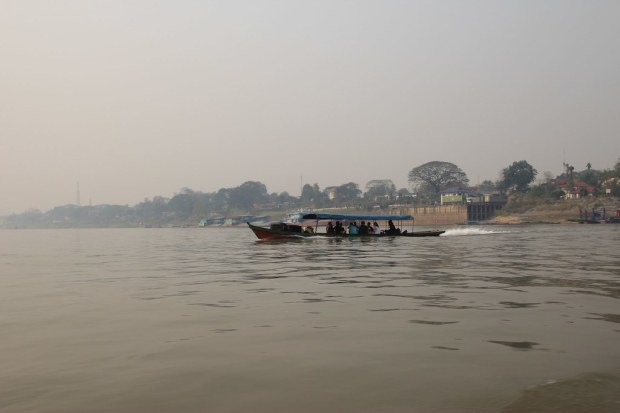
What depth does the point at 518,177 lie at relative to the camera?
156 metres

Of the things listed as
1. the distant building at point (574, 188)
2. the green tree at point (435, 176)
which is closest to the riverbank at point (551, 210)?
the distant building at point (574, 188)

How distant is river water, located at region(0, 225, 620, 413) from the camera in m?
5.32

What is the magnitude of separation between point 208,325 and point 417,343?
372cm

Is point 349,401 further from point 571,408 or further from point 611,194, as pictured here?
point 611,194

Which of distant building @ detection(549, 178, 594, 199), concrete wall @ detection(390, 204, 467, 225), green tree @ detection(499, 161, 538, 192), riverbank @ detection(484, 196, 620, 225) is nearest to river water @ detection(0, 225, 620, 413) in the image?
riverbank @ detection(484, 196, 620, 225)

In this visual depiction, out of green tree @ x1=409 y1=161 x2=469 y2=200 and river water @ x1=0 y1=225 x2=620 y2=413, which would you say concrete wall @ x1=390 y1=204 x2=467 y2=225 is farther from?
river water @ x1=0 y1=225 x2=620 y2=413

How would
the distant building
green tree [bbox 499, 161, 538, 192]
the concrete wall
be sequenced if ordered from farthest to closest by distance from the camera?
green tree [bbox 499, 161, 538, 192] → the concrete wall → the distant building

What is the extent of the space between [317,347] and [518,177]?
160 meters

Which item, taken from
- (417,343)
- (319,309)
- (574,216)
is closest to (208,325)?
(319,309)

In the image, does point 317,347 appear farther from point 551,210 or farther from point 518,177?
point 518,177

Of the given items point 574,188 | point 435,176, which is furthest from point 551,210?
point 435,176

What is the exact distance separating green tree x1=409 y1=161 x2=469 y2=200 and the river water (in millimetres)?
170552

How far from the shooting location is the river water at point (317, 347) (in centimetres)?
532

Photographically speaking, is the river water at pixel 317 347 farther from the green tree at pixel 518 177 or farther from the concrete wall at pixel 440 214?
the green tree at pixel 518 177
